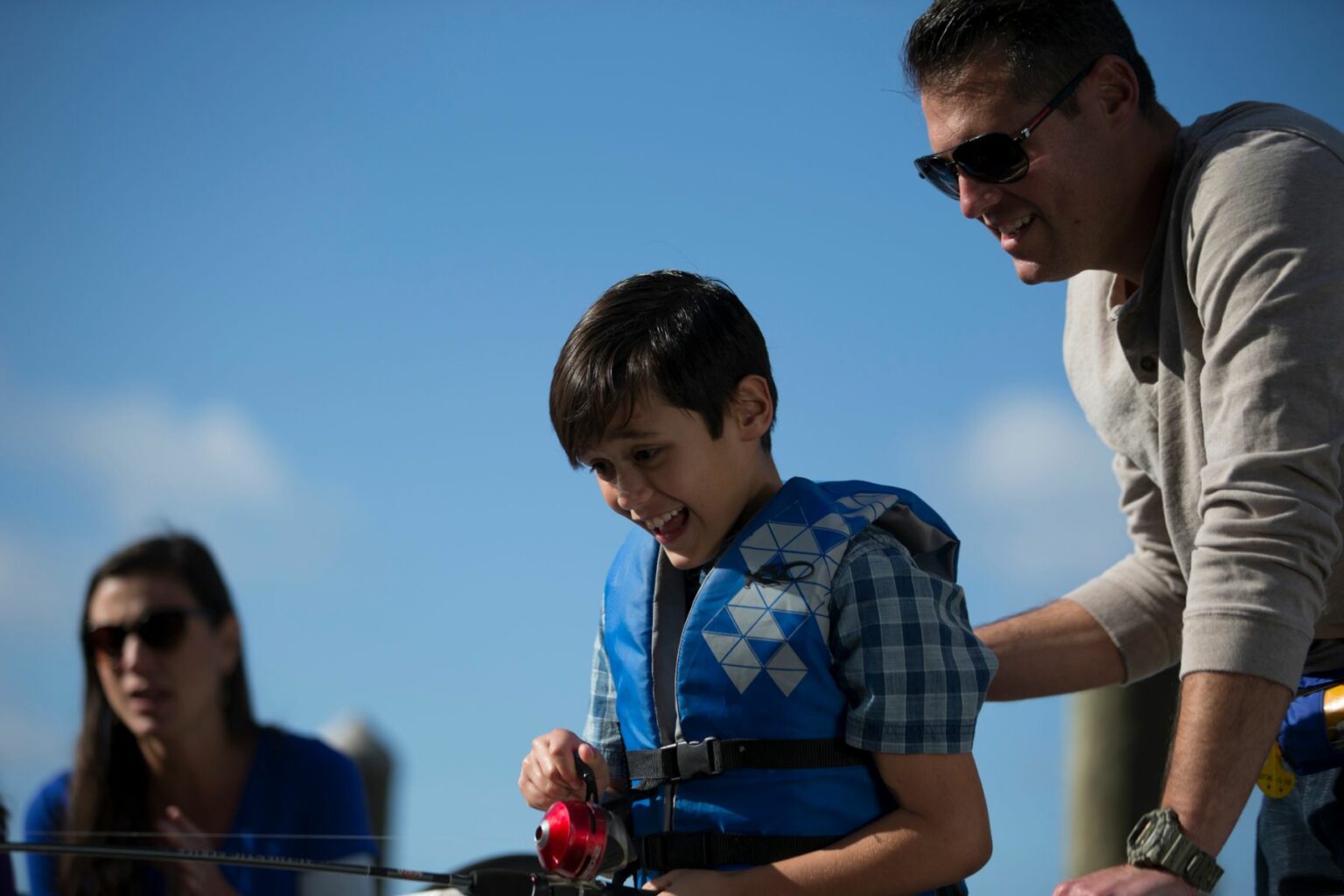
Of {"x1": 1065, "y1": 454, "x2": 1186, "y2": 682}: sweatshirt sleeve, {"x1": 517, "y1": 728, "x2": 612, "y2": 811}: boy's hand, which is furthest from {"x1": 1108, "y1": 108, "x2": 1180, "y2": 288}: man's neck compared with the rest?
{"x1": 517, "y1": 728, "x2": 612, "y2": 811}: boy's hand

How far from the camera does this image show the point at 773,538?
1854 millimetres

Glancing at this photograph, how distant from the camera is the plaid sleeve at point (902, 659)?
67.6 inches

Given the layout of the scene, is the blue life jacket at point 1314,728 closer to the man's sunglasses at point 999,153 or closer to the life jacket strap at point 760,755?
the life jacket strap at point 760,755

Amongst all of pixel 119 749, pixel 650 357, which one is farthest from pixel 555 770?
pixel 119 749

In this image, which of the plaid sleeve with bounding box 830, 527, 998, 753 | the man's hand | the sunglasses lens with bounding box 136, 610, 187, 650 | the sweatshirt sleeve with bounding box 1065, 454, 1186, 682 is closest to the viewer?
the man's hand

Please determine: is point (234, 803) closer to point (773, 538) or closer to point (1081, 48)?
point (773, 538)

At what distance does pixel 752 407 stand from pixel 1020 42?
0.75 m

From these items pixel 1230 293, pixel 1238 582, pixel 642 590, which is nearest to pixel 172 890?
pixel 642 590

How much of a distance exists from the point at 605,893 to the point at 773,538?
1.58 feet

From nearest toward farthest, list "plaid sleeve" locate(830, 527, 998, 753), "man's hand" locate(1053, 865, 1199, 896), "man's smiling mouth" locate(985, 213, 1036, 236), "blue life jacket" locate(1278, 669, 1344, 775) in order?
"man's hand" locate(1053, 865, 1199, 896)
"plaid sleeve" locate(830, 527, 998, 753)
"blue life jacket" locate(1278, 669, 1344, 775)
"man's smiling mouth" locate(985, 213, 1036, 236)

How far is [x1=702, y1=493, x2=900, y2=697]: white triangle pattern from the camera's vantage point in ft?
5.82

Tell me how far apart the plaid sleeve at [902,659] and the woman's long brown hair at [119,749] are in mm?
1394

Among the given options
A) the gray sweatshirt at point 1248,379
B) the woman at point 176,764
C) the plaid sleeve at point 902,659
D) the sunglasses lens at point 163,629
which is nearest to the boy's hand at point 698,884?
the plaid sleeve at point 902,659

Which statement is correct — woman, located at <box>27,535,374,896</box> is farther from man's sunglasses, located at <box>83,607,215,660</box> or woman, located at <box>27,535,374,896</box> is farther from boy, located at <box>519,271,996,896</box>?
boy, located at <box>519,271,996,896</box>
